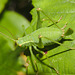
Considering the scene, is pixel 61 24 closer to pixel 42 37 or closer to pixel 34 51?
pixel 42 37

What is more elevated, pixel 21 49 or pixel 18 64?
pixel 21 49

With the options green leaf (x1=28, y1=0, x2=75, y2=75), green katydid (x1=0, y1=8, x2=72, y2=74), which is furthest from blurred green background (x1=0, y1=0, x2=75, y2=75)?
green katydid (x1=0, y1=8, x2=72, y2=74)

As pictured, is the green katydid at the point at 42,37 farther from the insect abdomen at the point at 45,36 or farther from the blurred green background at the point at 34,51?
the blurred green background at the point at 34,51

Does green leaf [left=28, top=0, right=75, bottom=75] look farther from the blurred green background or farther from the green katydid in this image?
the green katydid

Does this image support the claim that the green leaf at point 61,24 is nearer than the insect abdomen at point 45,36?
Yes

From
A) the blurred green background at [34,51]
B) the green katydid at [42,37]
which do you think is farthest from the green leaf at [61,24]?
the green katydid at [42,37]

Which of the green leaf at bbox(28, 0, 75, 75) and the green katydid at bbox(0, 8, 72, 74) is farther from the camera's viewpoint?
the green katydid at bbox(0, 8, 72, 74)

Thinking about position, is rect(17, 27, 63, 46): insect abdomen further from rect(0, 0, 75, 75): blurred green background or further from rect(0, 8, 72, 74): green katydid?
rect(0, 0, 75, 75): blurred green background

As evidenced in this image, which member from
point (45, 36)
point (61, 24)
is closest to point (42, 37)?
point (45, 36)

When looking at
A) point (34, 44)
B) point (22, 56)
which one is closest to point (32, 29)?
point (34, 44)

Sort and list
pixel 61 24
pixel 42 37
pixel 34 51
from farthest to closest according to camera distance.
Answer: pixel 34 51 → pixel 61 24 → pixel 42 37

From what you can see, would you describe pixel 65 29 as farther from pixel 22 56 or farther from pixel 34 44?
pixel 22 56
